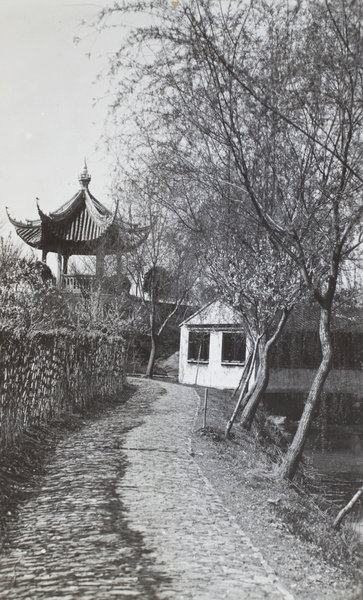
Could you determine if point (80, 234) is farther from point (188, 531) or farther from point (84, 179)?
point (188, 531)

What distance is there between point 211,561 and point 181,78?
622 centimetres

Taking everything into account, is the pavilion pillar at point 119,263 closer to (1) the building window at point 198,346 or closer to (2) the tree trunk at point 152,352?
(2) the tree trunk at point 152,352

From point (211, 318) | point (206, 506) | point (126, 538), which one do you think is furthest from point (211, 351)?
point (126, 538)

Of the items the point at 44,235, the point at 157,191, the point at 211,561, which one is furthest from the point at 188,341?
the point at 211,561

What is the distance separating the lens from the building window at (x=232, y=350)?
91.2 feet

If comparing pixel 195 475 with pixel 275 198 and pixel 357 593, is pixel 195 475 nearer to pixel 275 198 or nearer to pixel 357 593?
pixel 357 593

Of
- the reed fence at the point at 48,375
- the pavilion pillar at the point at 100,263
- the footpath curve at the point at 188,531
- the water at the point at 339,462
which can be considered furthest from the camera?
the pavilion pillar at the point at 100,263

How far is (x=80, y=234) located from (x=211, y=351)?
8710 millimetres

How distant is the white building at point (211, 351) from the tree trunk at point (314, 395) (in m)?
15.7

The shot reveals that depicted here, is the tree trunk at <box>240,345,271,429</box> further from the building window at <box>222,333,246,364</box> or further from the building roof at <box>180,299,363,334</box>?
the building window at <box>222,333,246,364</box>

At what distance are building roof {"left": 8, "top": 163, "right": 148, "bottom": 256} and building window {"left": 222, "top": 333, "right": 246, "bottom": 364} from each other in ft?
21.9

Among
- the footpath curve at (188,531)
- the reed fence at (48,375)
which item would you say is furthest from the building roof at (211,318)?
the footpath curve at (188,531)

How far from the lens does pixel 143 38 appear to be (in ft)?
24.0

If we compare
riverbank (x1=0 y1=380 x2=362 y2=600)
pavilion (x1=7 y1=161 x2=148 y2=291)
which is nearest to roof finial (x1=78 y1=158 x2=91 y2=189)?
pavilion (x1=7 y1=161 x2=148 y2=291)
